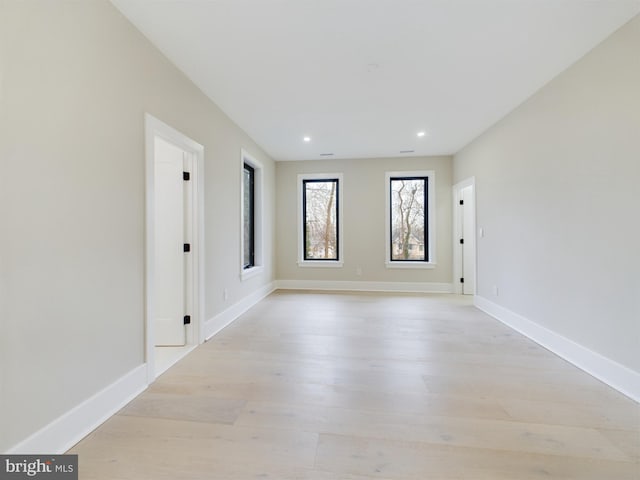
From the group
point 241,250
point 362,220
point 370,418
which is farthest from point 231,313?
point 362,220

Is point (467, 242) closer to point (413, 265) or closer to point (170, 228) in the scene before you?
point (413, 265)

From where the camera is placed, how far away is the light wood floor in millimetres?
1361

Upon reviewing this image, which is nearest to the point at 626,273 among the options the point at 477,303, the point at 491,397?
the point at 491,397

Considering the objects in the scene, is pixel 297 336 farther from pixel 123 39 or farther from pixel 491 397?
pixel 123 39

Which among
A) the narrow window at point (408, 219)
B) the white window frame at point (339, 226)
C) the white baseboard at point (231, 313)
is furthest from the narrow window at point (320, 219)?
the white baseboard at point (231, 313)

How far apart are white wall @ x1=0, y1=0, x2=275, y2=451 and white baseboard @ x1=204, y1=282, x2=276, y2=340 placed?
3.50 ft

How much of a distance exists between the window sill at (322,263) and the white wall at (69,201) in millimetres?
3952

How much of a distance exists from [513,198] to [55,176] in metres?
4.19

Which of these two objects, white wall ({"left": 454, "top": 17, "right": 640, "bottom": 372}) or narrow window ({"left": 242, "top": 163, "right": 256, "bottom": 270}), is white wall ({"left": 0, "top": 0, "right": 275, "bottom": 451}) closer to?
narrow window ({"left": 242, "top": 163, "right": 256, "bottom": 270})

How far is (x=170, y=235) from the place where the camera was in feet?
9.26

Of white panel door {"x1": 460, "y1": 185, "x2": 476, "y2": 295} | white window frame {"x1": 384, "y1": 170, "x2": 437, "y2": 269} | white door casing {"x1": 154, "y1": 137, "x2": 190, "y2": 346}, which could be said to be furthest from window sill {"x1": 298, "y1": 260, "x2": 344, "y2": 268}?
white door casing {"x1": 154, "y1": 137, "x2": 190, "y2": 346}

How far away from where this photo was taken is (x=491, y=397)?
6.38 feet

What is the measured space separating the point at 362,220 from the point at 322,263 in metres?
1.20

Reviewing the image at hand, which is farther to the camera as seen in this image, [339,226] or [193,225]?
[339,226]
